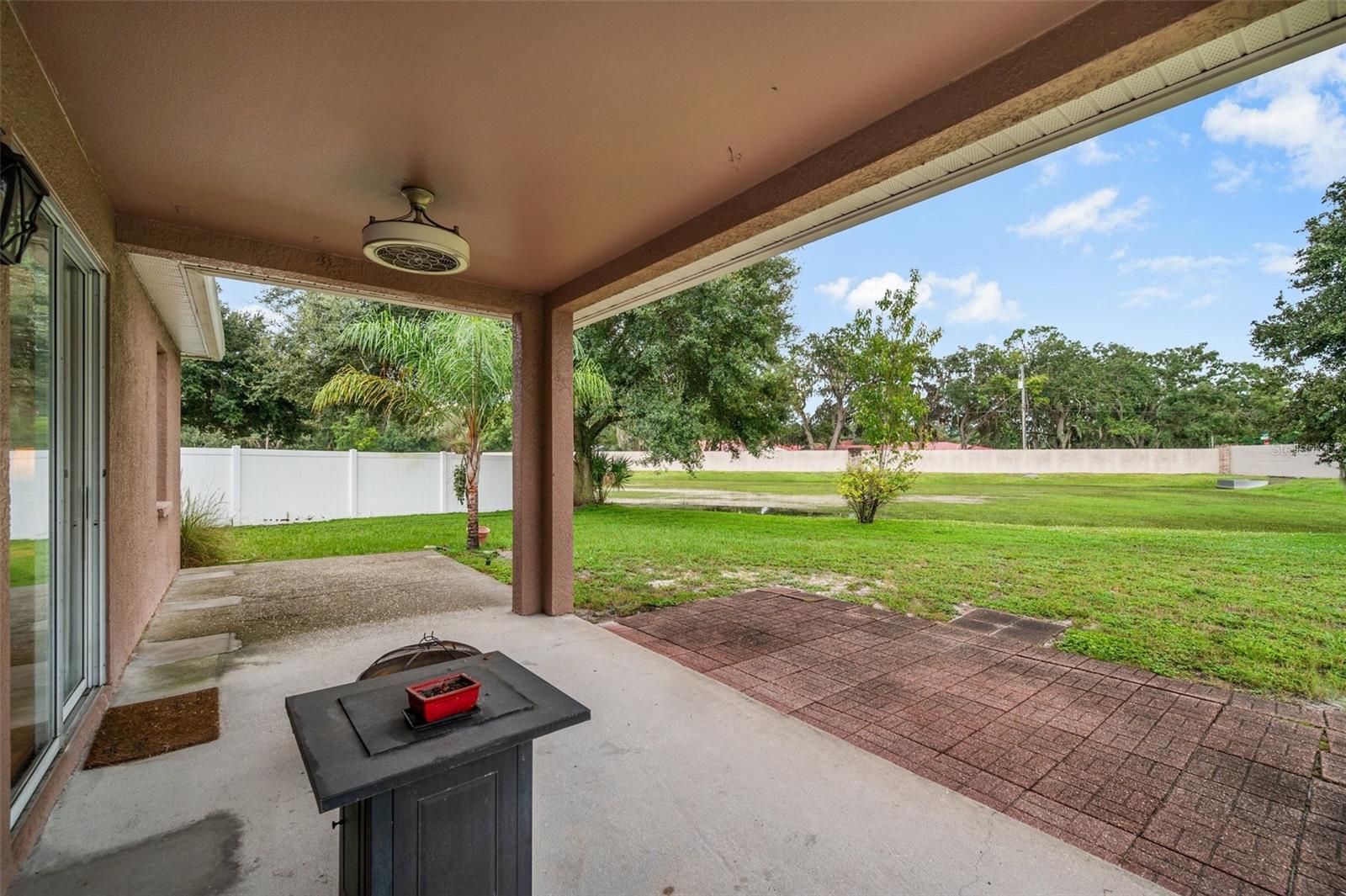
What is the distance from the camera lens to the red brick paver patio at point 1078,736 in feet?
6.77

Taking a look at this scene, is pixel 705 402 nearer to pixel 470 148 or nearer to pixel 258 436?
pixel 470 148

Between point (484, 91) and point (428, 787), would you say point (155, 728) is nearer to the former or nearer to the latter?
point (428, 787)

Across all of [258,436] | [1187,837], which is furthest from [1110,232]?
[258,436]

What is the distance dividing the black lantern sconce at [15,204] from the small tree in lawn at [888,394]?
10.6m

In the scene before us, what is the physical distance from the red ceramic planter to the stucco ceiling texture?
1.98m

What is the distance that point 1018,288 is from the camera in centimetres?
2244

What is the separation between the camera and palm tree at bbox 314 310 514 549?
7715 millimetres

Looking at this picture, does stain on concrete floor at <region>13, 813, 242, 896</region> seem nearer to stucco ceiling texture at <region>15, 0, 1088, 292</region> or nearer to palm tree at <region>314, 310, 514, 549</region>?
stucco ceiling texture at <region>15, 0, 1088, 292</region>

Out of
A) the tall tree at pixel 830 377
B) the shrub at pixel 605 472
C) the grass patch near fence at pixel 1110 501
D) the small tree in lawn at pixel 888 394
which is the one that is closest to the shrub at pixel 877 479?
the small tree in lawn at pixel 888 394

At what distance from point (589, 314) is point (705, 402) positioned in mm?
6718

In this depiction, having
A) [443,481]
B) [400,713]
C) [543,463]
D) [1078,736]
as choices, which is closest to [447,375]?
[543,463]

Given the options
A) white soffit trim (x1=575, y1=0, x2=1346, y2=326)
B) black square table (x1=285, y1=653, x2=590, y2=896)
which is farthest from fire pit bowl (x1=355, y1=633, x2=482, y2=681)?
white soffit trim (x1=575, y1=0, x2=1346, y2=326)

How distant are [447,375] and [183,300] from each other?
3354 millimetres

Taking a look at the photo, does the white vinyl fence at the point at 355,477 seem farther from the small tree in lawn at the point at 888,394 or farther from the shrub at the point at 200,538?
the small tree in lawn at the point at 888,394
